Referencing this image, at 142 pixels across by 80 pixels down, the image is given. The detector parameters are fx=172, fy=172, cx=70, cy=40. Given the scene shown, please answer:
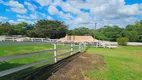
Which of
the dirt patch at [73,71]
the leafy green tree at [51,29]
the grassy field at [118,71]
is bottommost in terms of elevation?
the grassy field at [118,71]

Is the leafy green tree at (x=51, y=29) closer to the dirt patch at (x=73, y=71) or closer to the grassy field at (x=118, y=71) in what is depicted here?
the grassy field at (x=118, y=71)

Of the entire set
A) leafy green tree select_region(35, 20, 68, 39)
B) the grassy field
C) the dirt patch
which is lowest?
the grassy field

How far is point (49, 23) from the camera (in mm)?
73125

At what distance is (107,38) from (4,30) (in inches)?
1701

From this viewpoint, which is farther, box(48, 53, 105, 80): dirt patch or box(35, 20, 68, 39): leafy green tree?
box(35, 20, 68, 39): leafy green tree

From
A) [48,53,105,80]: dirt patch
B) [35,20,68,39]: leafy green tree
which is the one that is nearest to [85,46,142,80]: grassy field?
[48,53,105,80]: dirt patch

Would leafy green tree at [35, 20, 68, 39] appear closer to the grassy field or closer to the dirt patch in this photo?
the grassy field

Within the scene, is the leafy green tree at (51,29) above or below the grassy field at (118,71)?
above

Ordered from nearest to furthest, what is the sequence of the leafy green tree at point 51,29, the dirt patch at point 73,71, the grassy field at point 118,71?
the dirt patch at point 73,71
the grassy field at point 118,71
the leafy green tree at point 51,29

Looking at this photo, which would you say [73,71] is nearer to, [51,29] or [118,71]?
[118,71]

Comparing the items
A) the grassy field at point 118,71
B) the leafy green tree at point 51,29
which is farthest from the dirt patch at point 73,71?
the leafy green tree at point 51,29

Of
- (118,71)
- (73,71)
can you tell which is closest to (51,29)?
(118,71)

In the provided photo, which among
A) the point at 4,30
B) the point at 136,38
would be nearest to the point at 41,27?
the point at 4,30

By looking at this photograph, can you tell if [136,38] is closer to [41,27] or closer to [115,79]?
[41,27]
